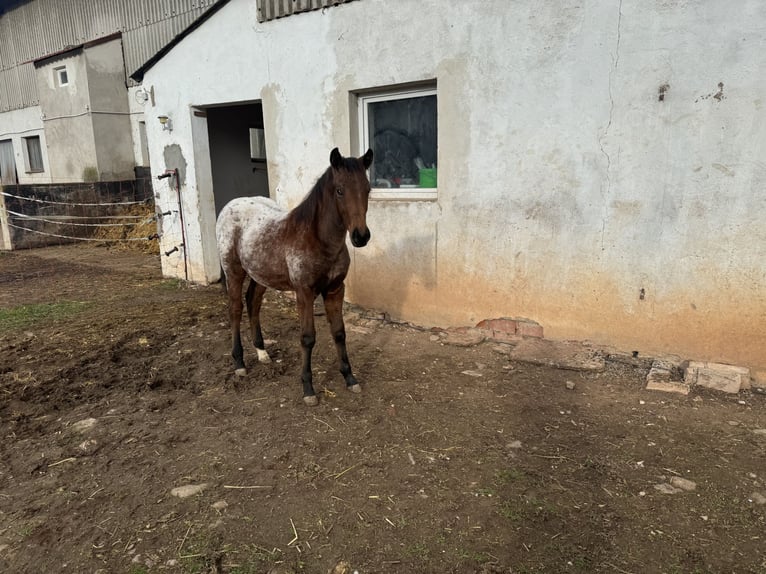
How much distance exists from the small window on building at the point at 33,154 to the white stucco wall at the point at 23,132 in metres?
0.17

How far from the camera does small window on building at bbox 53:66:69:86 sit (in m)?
16.6

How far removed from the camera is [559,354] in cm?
452

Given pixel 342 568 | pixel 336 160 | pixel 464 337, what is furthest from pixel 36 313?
pixel 342 568

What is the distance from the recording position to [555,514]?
2504mm

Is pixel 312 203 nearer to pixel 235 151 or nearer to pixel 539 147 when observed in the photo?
pixel 539 147

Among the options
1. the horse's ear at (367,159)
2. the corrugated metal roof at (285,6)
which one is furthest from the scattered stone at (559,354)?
the corrugated metal roof at (285,6)

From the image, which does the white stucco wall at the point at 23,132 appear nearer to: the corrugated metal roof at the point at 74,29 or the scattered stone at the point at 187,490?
the corrugated metal roof at the point at 74,29

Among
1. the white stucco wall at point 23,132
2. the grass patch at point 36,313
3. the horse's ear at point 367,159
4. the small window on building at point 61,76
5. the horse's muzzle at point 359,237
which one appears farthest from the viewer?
the white stucco wall at point 23,132

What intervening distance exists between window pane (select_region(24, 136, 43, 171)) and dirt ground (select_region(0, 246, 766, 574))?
61.7 ft

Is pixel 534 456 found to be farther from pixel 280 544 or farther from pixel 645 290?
pixel 645 290

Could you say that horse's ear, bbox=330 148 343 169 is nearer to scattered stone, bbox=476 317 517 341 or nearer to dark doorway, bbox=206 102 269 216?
scattered stone, bbox=476 317 517 341

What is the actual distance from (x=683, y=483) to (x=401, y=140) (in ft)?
14.1

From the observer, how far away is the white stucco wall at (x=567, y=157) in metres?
3.77

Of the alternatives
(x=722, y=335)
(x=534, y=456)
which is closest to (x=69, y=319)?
(x=534, y=456)
